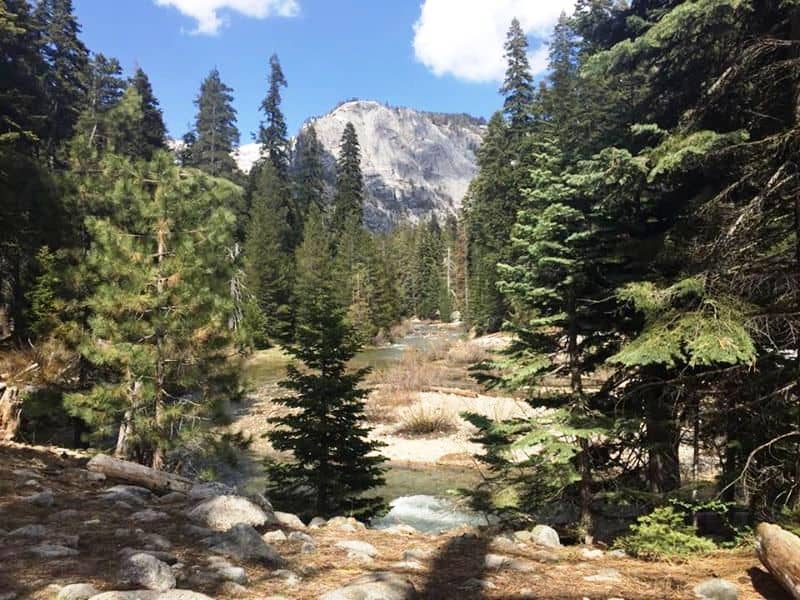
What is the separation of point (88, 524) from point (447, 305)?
206ft

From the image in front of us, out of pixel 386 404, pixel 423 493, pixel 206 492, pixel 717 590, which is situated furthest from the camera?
pixel 386 404

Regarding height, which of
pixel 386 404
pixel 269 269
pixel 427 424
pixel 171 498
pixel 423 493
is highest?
pixel 269 269

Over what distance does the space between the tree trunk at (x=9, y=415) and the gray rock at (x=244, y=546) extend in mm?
4972

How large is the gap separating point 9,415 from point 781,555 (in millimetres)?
8845

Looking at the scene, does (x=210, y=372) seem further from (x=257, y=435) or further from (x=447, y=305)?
(x=447, y=305)

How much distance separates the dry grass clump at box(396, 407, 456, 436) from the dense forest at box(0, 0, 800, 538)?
26.2ft

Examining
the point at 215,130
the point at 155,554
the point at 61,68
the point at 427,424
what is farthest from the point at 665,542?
the point at 215,130

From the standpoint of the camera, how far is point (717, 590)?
3.79 metres

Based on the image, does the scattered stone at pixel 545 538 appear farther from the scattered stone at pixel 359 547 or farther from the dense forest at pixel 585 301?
the scattered stone at pixel 359 547

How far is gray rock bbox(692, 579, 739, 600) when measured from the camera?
12.3ft

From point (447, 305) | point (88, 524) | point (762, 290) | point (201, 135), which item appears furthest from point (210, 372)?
point (447, 305)

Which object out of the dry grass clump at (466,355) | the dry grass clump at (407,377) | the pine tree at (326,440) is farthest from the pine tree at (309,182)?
the pine tree at (326,440)

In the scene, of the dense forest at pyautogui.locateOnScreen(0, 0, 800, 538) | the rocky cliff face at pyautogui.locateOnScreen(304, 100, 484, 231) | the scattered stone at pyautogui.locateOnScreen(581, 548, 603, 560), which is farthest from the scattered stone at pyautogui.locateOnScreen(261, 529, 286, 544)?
the rocky cliff face at pyautogui.locateOnScreen(304, 100, 484, 231)

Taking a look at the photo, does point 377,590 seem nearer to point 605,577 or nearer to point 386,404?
point 605,577
